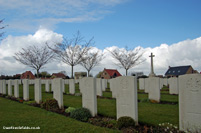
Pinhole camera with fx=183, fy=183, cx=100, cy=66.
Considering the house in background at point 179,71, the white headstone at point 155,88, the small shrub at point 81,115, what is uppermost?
the house in background at point 179,71

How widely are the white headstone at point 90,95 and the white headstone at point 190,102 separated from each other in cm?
384

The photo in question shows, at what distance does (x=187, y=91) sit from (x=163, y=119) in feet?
7.20

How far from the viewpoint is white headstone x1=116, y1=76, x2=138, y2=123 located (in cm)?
675

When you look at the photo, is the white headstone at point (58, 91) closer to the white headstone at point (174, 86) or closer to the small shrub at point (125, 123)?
the small shrub at point (125, 123)

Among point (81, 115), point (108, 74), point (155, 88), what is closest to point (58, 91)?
point (81, 115)

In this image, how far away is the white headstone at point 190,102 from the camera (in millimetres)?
5488

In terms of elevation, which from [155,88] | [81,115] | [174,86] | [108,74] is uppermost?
[108,74]

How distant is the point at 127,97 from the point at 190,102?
2.17 metres

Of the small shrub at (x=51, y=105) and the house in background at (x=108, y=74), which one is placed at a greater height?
the house in background at (x=108, y=74)

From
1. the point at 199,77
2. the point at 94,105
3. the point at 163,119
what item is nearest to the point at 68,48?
the point at 94,105

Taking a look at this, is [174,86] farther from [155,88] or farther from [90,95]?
[90,95]

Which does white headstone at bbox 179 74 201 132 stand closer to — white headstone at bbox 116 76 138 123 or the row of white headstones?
the row of white headstones

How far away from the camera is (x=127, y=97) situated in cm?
692

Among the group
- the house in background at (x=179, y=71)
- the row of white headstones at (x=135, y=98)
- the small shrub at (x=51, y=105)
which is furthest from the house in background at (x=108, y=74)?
the row of white headstones at (x=135, y=98)
